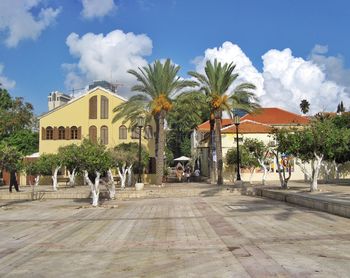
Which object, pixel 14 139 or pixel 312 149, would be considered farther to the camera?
pixel 14 139

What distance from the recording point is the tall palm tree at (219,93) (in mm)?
35125

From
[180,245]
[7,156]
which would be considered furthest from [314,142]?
[7,156]

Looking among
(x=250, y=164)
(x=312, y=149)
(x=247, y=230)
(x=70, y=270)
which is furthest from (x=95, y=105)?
(x=70, y=270)

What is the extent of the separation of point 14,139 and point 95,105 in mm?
12167

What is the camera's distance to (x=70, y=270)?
298 inches

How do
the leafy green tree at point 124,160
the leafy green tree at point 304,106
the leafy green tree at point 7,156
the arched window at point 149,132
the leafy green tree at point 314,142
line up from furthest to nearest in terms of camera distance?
the leafy green tree at point 304,106
the arched window at point 149,132
the leafy green tree at point 124,160
the leafy green tree at point 314,142
the leafy green tree at point 7,156

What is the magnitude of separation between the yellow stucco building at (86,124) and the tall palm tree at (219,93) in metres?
12.3

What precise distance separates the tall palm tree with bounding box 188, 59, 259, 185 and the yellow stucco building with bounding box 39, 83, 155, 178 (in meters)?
12.3

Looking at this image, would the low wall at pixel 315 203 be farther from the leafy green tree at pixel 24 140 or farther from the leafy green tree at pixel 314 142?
the leafy green tree at pixel 24 140

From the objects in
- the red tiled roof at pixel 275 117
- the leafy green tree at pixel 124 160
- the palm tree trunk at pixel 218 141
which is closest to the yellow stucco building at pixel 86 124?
the leafy green tree at pixel 124 160

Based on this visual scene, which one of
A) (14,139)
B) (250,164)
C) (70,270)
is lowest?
(70,270)

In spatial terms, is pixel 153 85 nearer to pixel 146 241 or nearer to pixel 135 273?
pixel 146 241

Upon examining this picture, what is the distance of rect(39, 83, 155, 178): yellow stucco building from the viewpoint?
154ft

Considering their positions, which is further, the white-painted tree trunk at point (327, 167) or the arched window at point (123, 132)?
the arched window at point (123, 132)
